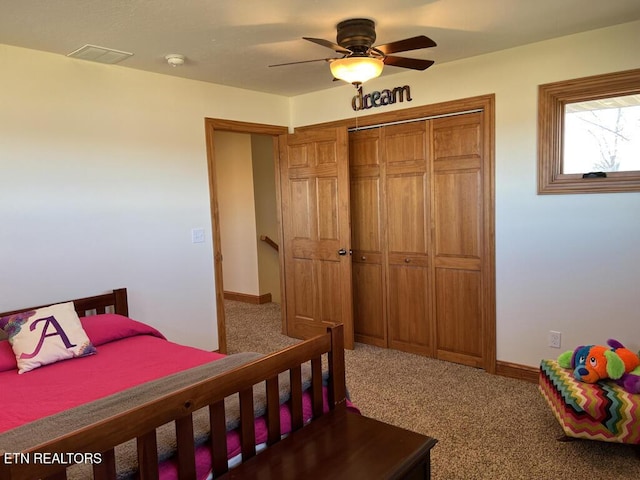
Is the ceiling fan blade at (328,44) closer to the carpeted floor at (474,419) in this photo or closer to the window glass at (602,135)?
the window glass at (602,135)

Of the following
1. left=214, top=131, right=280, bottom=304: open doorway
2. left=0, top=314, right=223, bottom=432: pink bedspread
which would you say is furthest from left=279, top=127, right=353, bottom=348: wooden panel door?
left=0, top=314, right=223, bottom=432: pink bedspread

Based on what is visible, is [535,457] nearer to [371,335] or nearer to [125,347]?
[371,335]

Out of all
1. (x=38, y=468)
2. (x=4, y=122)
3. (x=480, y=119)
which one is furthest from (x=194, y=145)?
(x=38, y=468)

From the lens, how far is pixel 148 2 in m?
2.38

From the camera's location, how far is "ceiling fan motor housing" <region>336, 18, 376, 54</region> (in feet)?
8.90

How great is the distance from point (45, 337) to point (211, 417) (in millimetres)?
1439

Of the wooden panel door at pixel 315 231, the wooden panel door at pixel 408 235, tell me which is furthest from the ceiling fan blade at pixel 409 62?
the wooden panel door at pixel 315 231

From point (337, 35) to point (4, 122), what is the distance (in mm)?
2140

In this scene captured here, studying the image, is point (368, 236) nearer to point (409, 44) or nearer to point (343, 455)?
point (409, 44)

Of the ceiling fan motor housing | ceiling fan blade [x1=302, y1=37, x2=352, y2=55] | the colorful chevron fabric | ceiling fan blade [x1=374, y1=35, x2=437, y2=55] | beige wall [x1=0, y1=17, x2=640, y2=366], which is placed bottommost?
the colorful chevron fabric

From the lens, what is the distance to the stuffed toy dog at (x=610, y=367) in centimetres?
244

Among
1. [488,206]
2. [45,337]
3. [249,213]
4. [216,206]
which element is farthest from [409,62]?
[249,213]

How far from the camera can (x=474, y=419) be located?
292 centimetres

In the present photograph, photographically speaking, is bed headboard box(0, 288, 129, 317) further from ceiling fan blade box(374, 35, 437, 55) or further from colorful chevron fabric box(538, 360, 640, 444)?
colorful chevron fabric box(538, 360, 640, 444)
